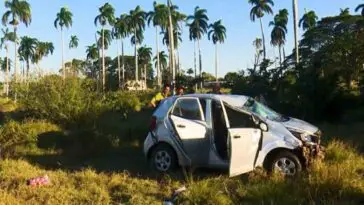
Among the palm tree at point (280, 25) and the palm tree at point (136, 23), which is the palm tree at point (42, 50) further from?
the palm tree at point (280, 25)

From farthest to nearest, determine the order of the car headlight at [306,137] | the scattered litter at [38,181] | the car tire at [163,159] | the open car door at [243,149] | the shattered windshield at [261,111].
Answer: the car tire at [163,159] < the shattered windshield at [261,111] < the car headlight at [306,137] < the scattered litter at [38,181] < the open car door at [243,149]

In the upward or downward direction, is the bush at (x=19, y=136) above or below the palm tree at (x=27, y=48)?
below

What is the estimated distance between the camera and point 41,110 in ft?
56.2

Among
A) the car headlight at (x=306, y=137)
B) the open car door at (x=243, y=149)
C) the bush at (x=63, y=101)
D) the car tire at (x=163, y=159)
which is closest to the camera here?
the open car door at (x=243, y=149)

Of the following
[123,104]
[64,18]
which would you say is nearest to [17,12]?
[64,18]

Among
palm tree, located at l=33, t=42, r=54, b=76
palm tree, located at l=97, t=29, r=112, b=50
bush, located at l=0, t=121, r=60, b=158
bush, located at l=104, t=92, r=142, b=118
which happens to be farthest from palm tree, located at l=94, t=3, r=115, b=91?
bush, located at l=0, t=121, r=60, b=158

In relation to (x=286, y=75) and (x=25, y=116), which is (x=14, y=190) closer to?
(x=25, y=116)

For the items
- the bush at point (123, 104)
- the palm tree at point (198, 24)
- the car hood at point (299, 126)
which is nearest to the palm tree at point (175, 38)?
the palm tree at point (198, 24)

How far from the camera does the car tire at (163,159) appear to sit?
406 inches

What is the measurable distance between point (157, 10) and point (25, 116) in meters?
51.4

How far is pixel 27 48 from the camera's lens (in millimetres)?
85125

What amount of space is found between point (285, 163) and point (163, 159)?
2.49 m

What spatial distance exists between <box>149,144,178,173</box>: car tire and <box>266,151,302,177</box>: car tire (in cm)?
202

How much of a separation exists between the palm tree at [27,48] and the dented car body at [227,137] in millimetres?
78328
